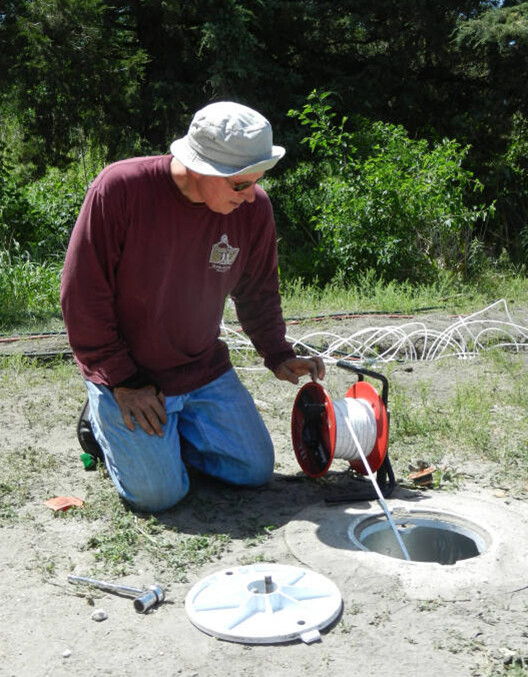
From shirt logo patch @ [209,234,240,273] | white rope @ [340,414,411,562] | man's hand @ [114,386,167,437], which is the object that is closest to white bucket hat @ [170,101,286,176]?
shirt logo patch @ [209,234,240,273]

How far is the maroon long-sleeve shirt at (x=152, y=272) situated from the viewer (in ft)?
11.6

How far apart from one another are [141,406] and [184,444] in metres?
0.64

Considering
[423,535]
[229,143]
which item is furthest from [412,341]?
[229,143]

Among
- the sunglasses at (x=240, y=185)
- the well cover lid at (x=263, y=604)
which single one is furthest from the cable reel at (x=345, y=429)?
the sunglasses at (x=240, y=185)

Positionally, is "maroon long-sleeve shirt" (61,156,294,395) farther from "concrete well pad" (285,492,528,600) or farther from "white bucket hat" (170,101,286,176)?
"concrete well pad" (285,492,528,600)

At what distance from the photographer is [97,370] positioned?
3.72m

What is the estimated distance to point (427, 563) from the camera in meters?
3.19

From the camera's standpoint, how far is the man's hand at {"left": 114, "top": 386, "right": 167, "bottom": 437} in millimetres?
3684

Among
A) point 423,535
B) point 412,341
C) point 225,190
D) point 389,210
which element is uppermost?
point 225,190

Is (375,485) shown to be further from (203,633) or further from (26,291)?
(26,291)

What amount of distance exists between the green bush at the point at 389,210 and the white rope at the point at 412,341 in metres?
2.18

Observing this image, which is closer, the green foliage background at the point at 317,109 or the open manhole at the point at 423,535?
the open manhole at the point at 423,535

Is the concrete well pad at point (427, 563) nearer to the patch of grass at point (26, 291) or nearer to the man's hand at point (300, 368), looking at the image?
the man's hand at point (300, 368)

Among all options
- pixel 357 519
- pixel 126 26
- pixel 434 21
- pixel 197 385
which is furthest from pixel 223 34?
pixel 357 519
